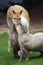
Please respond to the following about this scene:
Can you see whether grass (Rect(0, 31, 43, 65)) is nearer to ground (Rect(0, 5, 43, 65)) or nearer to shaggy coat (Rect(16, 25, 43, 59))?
ground (Rect(0, 5, 43, 65))

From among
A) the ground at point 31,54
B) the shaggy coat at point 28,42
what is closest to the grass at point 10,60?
the ground at point 31,54

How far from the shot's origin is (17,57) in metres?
7.45

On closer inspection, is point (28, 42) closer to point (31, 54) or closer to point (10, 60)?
point (10, 60)

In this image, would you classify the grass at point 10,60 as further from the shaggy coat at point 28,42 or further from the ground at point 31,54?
the shaggy coat at point 28,42

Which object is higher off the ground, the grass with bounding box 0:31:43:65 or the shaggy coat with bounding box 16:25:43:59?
the shaggy coat with bounding box 16:25:43:59

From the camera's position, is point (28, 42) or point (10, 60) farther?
point (10, 60)

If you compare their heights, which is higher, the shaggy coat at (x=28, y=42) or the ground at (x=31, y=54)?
the shaggy coat at (x=28, y=42)

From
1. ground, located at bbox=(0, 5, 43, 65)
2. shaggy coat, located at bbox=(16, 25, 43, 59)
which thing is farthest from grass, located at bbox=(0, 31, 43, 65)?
shaggy coat, located at bbox=(16, 25, 43, 59)

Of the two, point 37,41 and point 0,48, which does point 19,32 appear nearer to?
point 37,41

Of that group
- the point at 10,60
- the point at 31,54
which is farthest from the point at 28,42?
the point at 31,54

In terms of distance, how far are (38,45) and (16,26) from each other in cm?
68

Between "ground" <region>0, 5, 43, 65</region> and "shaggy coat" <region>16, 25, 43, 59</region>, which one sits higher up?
"shaggy coat" <region>16, 25, 43, 59</region>

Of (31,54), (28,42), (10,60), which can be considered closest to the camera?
(28,42)

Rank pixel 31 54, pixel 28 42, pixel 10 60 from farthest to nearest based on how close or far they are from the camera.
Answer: pixel 31 54
pixel 10 60
pixel 28 42
